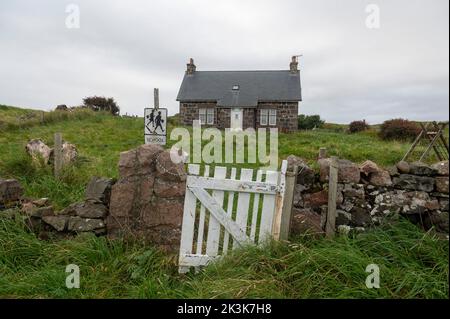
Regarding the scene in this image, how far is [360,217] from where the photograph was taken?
3.44 meters

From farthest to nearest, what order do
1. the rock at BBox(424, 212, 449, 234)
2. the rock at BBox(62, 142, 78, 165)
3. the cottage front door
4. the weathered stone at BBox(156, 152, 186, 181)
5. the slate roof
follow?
the cottage front door → the slate roof → the rock at BBox(62, 142, 78, 165) → the weathered stone at BBox(156, 152, 186, 181) → the rock at BBox(424, 212, 449, 234)

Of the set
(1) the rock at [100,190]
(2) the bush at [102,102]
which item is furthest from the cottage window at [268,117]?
(1) the rock at [100,190]

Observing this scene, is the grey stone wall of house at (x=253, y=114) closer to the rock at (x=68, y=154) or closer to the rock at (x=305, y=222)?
the rock at (x=68, y=154)

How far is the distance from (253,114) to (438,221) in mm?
19962

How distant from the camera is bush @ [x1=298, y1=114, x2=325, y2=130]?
28828mm

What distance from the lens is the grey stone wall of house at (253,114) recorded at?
2225 centimetres

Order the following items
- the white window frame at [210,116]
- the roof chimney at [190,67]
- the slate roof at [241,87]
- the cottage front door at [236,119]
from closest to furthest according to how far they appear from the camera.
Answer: the slate roof at [241,87] → the cottage front door at [236,119] → the white window frame at [210,116] → the roof chimney at [190,67]

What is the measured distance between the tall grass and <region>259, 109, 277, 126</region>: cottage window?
1965 centimetres

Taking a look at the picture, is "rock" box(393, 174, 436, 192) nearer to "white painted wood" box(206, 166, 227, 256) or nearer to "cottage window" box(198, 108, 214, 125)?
"white painted wood" box(206, 166, 227, 256)

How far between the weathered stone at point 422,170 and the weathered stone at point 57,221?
4.18 metres

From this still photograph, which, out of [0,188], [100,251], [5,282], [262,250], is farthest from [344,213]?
[0,188]

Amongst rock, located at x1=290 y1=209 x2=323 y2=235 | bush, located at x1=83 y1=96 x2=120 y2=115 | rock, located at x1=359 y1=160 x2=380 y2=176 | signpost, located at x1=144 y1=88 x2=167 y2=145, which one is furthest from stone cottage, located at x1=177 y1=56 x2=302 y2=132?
rock, located at x1=290 y1=209 x2=323 y2=235

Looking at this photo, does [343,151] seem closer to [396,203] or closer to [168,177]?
[396,203]

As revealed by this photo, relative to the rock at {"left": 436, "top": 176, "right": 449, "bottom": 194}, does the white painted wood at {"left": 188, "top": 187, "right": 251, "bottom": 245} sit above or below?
below
